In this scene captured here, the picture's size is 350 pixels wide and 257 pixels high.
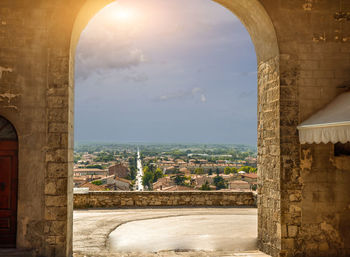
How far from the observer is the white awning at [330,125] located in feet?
18.4

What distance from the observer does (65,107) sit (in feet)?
21.5

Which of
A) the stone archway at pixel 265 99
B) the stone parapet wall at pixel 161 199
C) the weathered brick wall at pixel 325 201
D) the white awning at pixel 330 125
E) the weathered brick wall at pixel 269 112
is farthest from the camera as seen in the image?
the stone parapet wall at pixel 161 199

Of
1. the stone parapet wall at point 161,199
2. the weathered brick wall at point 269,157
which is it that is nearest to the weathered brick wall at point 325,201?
the weathered brick wall at point 269,157

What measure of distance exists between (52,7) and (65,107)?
6.43 feet

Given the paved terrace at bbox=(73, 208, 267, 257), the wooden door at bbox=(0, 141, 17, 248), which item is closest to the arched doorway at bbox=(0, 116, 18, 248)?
the wooden door at bbox=(0, 141, 17, 248)

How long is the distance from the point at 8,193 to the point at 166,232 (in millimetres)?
3942

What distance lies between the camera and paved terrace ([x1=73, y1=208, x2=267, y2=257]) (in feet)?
23.9

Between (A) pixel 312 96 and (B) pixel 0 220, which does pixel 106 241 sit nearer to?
(B) pixel 0 220

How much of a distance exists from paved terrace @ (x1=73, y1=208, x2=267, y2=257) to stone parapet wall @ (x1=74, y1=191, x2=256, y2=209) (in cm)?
50

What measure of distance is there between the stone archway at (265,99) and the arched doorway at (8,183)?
112 centimetres

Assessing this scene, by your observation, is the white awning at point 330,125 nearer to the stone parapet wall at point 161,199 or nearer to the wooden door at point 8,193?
the wooden door at point 8,193

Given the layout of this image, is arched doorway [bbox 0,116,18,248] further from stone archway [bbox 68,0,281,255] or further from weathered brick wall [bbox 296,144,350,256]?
weathered brick wall [bbox 296,144,350,256]

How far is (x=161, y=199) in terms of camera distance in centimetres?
1198

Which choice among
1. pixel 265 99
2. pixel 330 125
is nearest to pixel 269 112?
pixel 265 99
